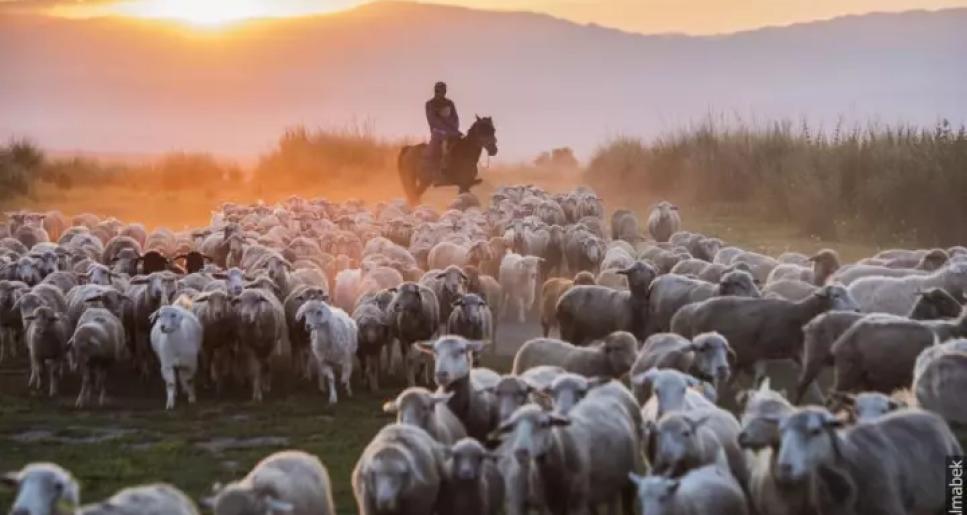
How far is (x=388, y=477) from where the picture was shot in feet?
28.5

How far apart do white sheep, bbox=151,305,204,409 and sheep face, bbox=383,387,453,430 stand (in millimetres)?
5633

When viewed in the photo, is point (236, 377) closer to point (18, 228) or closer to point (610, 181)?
point (18, 228)

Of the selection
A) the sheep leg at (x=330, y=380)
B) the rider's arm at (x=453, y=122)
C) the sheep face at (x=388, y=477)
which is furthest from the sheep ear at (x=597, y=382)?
the rider's arm at (x=453, y=122)

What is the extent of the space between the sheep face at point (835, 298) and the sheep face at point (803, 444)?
17.6 feet

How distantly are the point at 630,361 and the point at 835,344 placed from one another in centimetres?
178

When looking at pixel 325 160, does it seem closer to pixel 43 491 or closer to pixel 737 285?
pixel 737 285

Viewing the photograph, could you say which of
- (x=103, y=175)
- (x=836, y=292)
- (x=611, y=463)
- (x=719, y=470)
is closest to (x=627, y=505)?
(x=611, y=463)

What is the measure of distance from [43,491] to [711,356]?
18.9 feet

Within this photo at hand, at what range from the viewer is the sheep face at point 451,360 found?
10.8 m

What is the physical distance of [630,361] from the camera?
1223 centimetres

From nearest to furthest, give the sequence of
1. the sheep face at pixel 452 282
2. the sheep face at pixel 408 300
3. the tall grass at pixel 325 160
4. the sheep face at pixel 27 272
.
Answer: the sheep face at pixel 408 300 → the sheep face at pixel 452 282 → the sheep face at pixel 27 272 → the tall grass at pixel 325 160

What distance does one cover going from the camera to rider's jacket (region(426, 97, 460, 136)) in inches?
1282

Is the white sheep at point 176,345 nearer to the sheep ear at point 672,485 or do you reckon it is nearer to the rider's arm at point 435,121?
the sheep ear at point 672,485

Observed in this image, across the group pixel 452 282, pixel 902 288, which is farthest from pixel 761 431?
pixel 452 282
